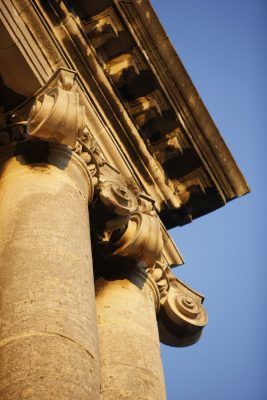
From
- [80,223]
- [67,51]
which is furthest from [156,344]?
[67,51]

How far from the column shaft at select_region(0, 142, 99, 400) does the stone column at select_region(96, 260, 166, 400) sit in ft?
4.58

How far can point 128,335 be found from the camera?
406 inches

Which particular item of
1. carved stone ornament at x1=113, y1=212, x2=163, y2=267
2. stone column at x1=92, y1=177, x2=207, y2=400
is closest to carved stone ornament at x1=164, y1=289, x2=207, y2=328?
stone column at x1=92, y1=177, x2=207, y2=400

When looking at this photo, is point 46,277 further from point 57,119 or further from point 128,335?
point 57,119

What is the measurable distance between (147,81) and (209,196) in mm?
2319

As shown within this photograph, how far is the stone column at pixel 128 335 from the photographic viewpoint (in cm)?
958

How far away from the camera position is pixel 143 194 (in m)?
12.5

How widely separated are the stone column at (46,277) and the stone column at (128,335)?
1.29 m

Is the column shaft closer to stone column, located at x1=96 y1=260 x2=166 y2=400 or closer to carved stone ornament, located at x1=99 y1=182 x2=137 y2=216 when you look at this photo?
carved stone ornament, located at x1=99 y1=182 x2=137 y2=216

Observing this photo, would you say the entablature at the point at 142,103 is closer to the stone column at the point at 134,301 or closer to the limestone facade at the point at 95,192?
the limestone facade at the point at 95,192

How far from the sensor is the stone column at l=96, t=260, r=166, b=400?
958 cm

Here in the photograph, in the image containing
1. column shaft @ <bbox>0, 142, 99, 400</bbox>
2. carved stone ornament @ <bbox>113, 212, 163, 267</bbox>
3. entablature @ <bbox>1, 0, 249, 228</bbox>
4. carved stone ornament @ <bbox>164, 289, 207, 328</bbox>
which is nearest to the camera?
column shaft @ <bbox>0, 142, 99, 400</bbox>

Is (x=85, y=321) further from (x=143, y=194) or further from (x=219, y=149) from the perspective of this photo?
(x=219, y=149)

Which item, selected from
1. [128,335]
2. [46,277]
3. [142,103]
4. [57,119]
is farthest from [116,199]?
[142,103]
